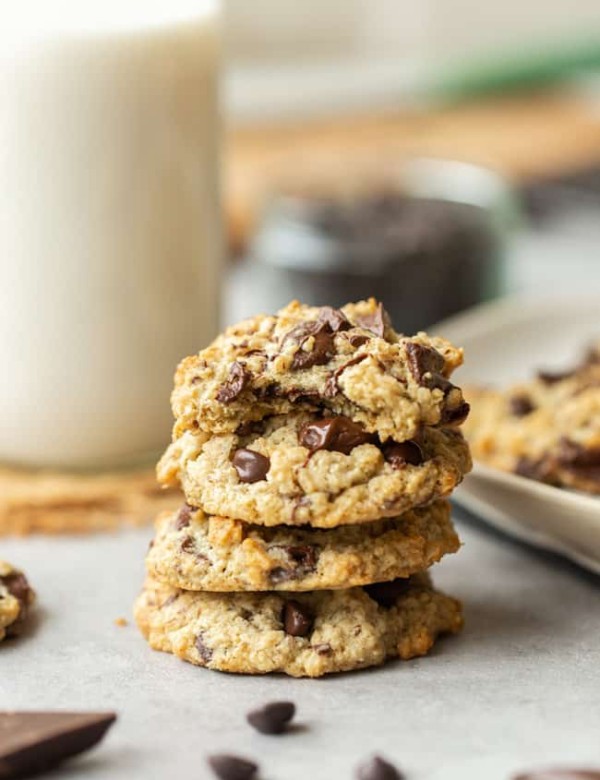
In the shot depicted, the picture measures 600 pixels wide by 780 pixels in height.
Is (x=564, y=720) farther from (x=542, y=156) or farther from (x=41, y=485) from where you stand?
(x=542, y=156)

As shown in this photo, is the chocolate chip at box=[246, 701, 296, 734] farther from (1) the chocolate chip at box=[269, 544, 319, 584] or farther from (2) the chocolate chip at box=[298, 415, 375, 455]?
(2) the chocolate chip at box=[298, 415, 375, 455]

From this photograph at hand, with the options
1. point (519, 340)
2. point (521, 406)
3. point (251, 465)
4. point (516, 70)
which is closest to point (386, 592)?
point (251, 465)

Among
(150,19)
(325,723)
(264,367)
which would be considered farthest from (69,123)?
(325,723)

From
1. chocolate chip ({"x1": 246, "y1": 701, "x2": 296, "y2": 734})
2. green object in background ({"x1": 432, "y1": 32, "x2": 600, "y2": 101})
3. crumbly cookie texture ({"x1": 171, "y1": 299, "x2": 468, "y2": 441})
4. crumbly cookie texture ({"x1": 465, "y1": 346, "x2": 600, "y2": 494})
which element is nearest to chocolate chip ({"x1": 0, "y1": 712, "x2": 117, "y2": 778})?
chocolate chip ({"x1": 246, "y1": 701, "x2": 296, "y2": 734})

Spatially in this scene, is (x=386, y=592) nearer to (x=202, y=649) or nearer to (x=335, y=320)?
(x=202, y=649)

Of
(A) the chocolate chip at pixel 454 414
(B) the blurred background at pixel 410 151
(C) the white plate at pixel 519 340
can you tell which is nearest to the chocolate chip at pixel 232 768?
(A) the chocolate chip at pixel 454 414

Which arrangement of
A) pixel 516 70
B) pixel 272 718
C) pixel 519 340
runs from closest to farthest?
1. pixel 272 718
2. pixel 519 340
3. pixel 516 70
